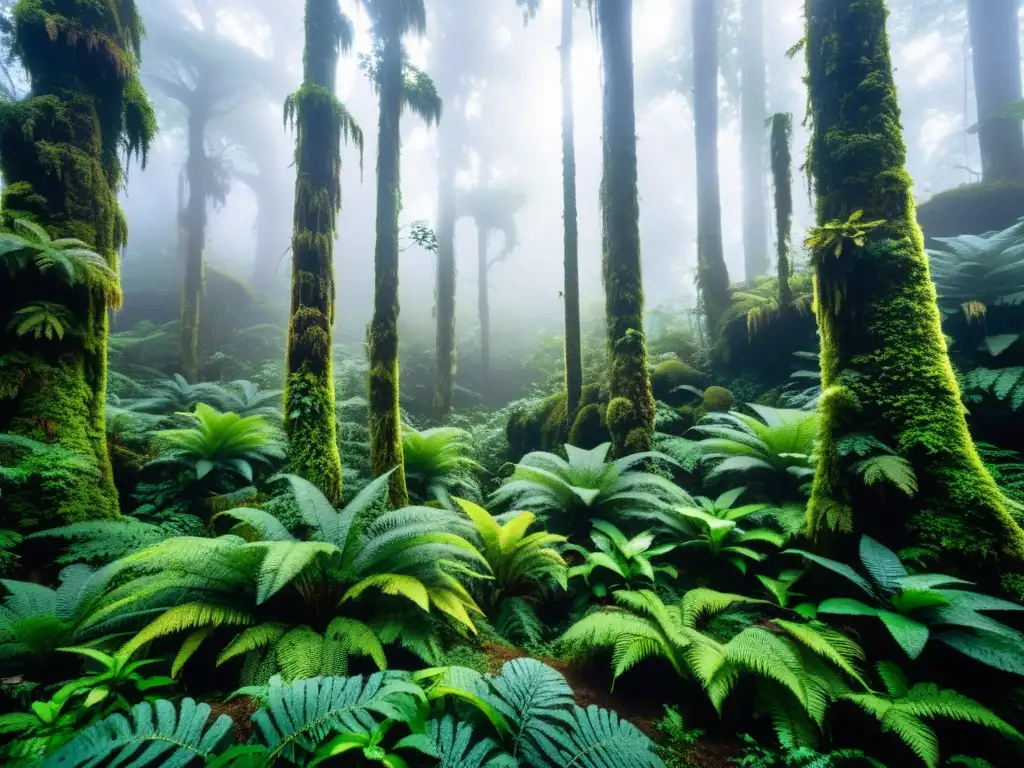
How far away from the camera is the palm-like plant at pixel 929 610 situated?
187cm

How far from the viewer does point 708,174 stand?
35.3 ft

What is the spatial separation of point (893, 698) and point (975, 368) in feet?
13.9

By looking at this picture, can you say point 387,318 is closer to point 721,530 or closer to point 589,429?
point 589,429

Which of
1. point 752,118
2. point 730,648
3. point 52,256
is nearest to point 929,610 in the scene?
point 730,648

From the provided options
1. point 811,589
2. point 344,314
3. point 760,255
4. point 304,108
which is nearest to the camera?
point 811,589

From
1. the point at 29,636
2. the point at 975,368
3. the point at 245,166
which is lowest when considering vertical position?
the point at 29,636

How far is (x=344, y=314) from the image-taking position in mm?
28500

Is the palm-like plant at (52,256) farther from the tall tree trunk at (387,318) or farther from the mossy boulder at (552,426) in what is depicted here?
the mossy boulder at (552,426)

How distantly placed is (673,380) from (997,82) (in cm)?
1106

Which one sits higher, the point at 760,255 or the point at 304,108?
the point at 760,255

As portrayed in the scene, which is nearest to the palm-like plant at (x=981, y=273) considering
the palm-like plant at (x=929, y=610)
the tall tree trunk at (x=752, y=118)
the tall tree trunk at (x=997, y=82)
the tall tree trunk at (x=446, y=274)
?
the palm-like plant at (x=929, y=610)

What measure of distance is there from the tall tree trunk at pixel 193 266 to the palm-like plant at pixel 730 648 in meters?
14.5

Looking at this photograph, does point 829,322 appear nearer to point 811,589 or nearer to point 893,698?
point 811,589

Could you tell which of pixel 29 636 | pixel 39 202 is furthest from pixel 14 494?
pixel 39 202
